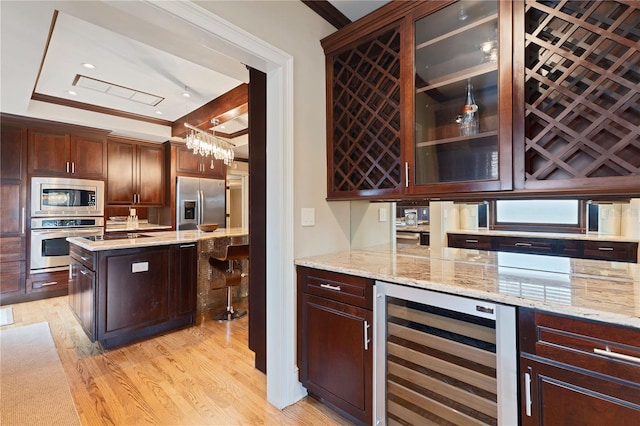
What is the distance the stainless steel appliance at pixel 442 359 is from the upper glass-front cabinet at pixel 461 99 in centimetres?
64

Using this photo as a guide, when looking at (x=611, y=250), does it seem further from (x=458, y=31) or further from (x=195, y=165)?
(x=195, y=165)

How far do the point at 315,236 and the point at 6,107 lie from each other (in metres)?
4.33

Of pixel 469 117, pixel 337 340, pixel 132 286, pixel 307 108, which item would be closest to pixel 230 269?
pixel 132 286

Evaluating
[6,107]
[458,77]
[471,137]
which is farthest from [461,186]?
[6,107]

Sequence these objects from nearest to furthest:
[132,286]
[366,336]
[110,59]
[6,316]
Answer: [366,336] < [132,286] < [110,59] < [6,316]

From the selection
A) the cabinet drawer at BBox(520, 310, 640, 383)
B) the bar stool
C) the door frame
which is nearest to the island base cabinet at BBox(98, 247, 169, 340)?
the bar stool

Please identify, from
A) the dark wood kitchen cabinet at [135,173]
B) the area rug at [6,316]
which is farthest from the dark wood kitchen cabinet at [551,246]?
the dark wood kitchen cabinet at [135,173]

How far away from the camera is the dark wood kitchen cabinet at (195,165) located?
5422 mm

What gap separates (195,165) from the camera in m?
5.62

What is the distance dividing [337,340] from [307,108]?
150 centimetres

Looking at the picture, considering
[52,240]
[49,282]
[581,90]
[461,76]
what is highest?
[461,76]

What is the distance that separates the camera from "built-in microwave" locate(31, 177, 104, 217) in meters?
4.03

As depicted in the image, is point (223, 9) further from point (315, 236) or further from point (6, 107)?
point (6, 107)

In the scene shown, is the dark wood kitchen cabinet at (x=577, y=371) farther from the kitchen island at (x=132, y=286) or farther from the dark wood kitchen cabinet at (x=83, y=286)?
the dark wood kitchen cabinet at (x=83, y=286)
